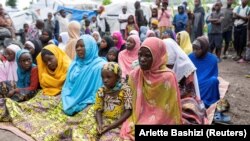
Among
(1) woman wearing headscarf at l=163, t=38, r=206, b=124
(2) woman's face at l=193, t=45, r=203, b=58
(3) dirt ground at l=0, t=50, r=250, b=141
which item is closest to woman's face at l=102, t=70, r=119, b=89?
(1) woman wearing headscarf at l=163, t=38, r=206, b=124

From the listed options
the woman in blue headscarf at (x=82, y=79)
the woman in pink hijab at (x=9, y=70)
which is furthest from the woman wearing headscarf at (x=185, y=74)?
the woman in pink hijab at (x=9, y=70)

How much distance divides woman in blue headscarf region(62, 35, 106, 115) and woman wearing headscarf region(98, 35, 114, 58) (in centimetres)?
199

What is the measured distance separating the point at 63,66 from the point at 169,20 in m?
6.19

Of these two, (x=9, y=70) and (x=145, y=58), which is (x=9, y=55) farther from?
(x=145, y=58)

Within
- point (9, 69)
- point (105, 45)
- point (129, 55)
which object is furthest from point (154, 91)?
point (105, 45)

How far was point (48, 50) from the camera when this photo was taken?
15.8 ft

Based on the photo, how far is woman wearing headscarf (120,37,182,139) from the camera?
11.1ft

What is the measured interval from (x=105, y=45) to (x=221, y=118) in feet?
9.46

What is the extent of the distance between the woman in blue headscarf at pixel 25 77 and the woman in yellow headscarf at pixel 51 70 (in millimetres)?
129

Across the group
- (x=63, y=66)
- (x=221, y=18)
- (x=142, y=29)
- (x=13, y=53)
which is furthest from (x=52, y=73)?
(x=221, y=18)

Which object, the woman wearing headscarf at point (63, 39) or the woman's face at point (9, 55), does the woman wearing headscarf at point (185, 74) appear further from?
the woman wearing headscarf at point (63, 39)

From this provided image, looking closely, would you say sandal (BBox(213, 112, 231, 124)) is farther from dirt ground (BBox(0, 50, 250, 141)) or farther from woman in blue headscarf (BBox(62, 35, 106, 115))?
woman in blue headscarf (BBox(62, 35, 106, 115))

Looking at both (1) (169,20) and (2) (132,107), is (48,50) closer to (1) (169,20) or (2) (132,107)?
(2) (132,107)

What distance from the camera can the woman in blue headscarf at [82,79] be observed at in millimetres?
4465
